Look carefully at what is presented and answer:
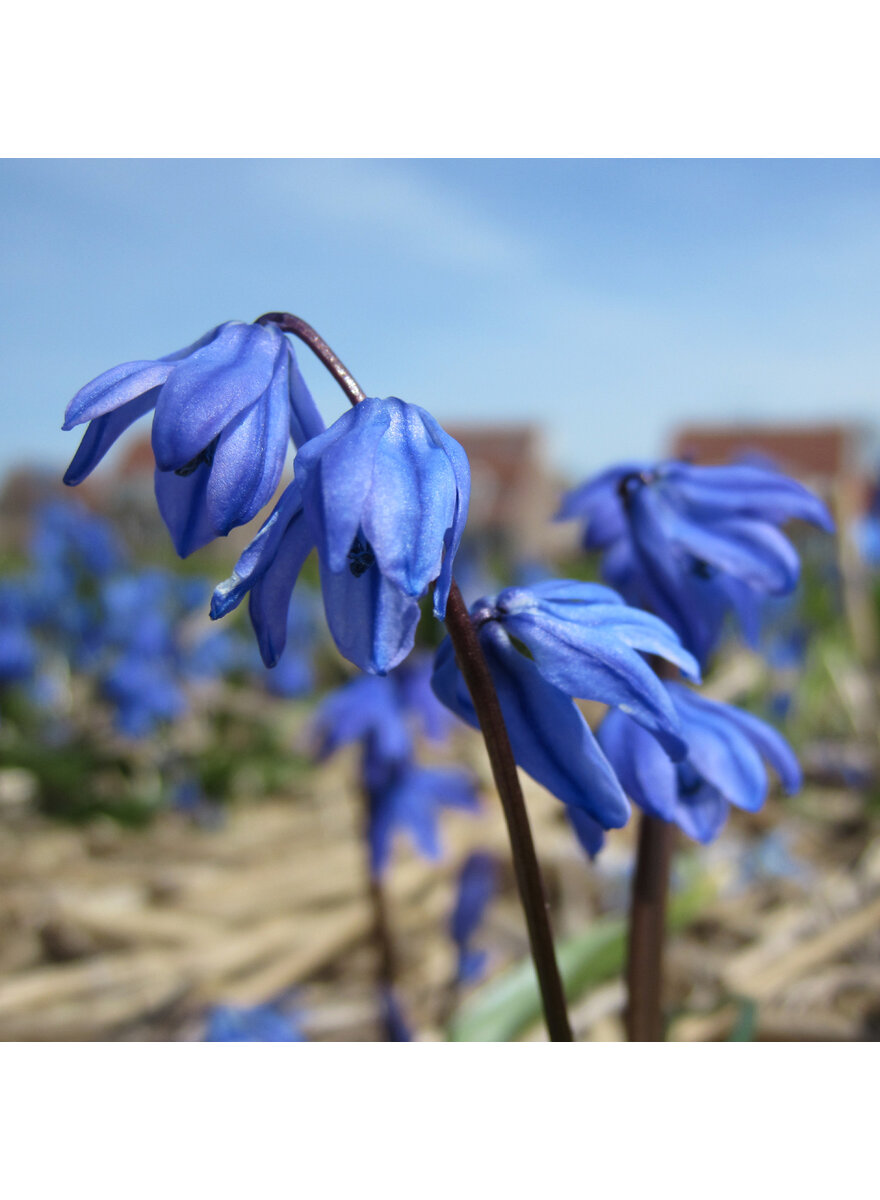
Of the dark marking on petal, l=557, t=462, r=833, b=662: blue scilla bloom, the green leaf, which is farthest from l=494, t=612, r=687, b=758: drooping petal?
the green leaf

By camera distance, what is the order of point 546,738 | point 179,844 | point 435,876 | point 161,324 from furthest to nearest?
point 179,844
point 435,876
point 161,324
point 546,738

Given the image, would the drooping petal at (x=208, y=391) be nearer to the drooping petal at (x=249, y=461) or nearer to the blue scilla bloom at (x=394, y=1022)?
the drooping petal at (x=249, y=461)

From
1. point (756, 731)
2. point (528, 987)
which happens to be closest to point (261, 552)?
point (756, 731)

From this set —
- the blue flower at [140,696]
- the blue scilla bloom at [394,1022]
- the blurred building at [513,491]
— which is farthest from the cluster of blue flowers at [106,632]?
the blue scilla bloom at [394,1022]

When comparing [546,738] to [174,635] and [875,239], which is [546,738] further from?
[174,635]

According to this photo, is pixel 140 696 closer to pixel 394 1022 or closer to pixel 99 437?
pixel 394 1022
